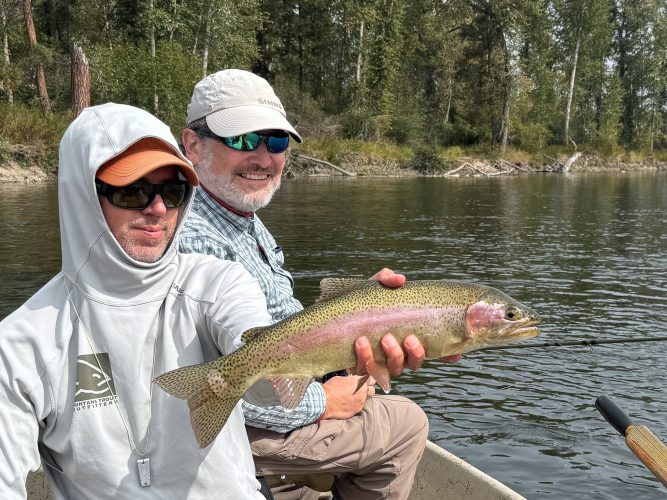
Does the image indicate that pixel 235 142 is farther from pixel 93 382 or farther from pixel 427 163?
pixel 427 163

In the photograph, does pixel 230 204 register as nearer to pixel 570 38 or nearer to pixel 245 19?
pixel 245 19

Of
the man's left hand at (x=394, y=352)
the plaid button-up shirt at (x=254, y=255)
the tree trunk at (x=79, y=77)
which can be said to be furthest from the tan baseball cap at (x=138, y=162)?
the tree trunk at (x=79, y=77)

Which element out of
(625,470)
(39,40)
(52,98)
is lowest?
(625,470)

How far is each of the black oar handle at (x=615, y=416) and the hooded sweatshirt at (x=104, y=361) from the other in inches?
90.1

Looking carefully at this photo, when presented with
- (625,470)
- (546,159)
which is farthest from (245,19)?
(625,470)

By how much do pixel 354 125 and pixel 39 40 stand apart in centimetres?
Result: 2189

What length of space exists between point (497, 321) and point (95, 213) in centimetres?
168

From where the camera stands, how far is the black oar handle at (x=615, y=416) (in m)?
3.89

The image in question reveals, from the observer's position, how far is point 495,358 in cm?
948

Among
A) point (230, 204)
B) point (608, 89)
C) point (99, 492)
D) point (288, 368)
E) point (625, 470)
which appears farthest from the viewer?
point (608, 89)

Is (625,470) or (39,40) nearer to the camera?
(625,470)

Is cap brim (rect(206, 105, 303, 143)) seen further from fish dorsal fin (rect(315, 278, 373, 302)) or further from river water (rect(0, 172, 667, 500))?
river water (rect(0, 172, 667, 500))

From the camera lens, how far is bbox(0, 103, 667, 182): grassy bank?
34.0 metres

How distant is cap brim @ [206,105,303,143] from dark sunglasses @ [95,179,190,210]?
114 centimetres
